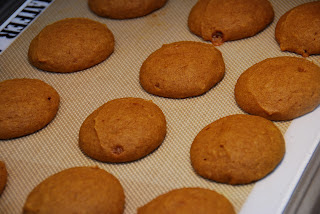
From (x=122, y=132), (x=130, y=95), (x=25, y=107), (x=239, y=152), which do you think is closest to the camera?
(x=239, y=152)

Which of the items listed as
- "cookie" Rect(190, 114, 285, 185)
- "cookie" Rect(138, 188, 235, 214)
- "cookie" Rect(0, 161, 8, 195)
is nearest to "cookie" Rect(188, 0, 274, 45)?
"cookie" Rect(190, 114, 285, 185)

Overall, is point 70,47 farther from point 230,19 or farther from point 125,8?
point 230,19

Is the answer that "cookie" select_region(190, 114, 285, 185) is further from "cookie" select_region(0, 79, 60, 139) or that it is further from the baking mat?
"cookie" select_region(0, 79, 60, 139)

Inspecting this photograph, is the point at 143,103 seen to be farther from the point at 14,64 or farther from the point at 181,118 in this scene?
the point at 14,64

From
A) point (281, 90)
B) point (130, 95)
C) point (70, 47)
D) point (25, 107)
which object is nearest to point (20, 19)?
point (70, 47)

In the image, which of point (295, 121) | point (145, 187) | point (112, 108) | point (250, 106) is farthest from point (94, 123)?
point (295, 121)
